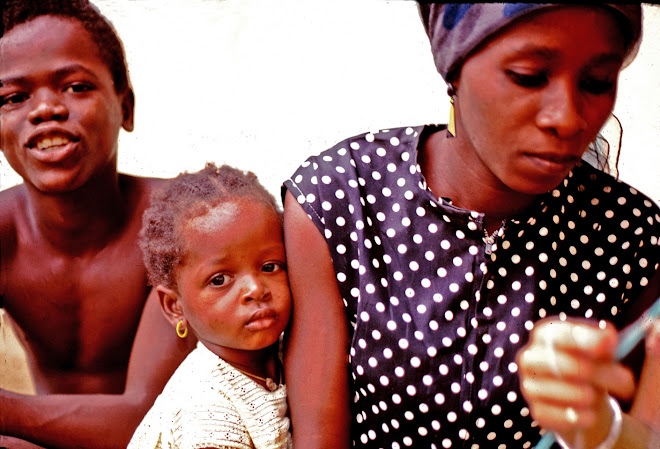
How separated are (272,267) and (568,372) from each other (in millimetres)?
509

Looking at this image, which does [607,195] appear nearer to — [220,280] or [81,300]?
[220,280]

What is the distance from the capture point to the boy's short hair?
1.03 metres

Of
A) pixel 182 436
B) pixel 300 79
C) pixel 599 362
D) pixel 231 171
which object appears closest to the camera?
pixel 599 362

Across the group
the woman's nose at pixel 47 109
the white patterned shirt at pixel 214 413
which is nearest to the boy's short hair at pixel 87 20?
the woman's nose at pixel 47 109

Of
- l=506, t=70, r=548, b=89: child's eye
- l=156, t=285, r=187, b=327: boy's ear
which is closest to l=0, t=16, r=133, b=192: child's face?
l=156, t=285, r=187, b=327: boy's ear

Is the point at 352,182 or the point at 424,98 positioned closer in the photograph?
the point at 352,182

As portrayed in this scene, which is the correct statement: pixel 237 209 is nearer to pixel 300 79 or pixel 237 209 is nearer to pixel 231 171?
pixel 231 171

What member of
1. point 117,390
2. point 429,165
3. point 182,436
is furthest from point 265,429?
point 429,165

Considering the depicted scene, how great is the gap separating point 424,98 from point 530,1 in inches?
18.6

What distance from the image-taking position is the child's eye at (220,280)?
1.06 metres

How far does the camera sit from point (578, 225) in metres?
1.01

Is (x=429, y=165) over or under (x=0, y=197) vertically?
under

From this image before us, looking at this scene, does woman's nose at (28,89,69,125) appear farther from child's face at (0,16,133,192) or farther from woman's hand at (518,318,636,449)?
woman's hand at (518,318,636,449)

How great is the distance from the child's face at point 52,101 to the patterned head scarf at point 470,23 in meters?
0.51
